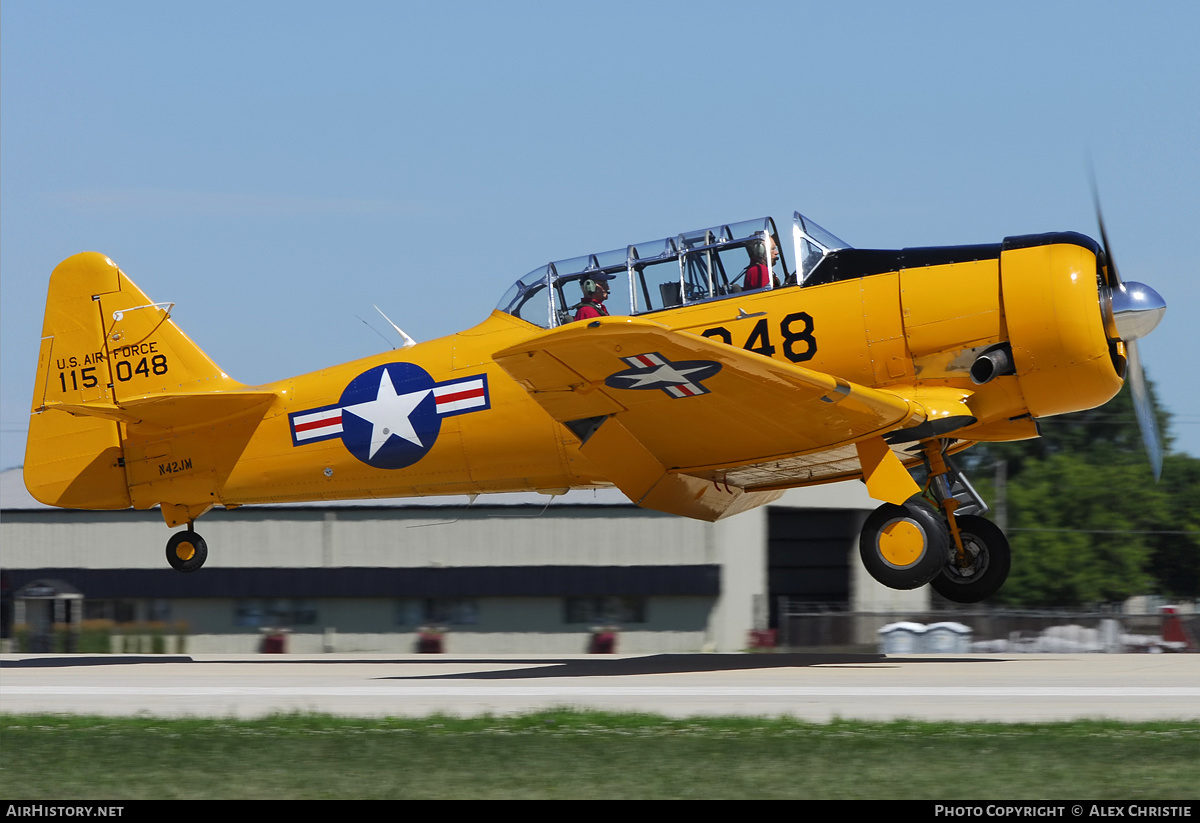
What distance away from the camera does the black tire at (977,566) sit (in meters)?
12.7

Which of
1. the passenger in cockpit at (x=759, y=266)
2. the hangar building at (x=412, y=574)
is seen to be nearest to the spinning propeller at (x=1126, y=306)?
the passenger in cockpit at (x=759, y=266)

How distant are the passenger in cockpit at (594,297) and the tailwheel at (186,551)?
18.2ft

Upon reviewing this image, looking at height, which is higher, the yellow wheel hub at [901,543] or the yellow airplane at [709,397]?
the yellow airplane at [709,397]

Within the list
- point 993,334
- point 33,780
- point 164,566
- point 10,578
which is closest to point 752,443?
point 993,334

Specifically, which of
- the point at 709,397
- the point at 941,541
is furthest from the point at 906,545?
the point at 709,397

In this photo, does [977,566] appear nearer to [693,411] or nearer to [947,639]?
[693,411]

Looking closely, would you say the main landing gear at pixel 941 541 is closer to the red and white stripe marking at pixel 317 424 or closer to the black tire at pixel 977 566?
the black tire at pixel 977 566

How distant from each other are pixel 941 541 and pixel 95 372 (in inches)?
405

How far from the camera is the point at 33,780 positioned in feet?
22.5

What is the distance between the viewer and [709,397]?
457 inches

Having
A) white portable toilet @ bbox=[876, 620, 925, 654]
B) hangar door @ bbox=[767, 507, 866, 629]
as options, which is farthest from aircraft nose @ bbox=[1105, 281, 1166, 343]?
hangar door @ bbox=[767, 507, 866, 629]

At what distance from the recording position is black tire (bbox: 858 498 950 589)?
37.6ft
